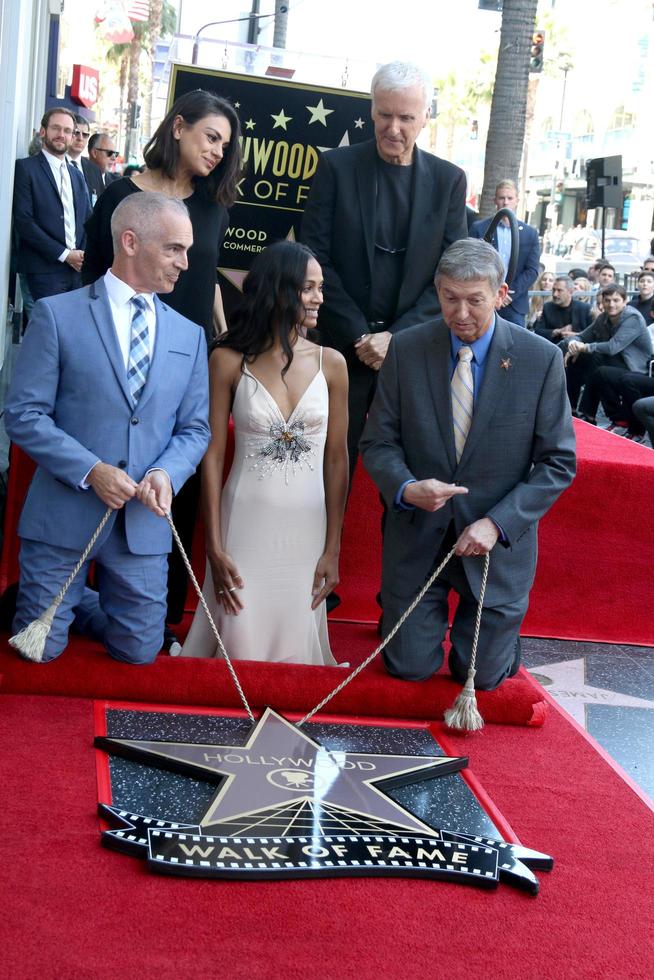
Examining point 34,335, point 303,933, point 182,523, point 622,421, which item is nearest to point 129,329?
point 34,335

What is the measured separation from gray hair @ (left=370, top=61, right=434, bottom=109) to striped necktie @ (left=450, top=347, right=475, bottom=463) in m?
0.95

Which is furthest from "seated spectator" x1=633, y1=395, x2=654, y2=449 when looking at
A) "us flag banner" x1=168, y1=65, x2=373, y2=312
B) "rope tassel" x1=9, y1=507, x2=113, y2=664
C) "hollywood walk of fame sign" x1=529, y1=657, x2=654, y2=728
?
"rope tassel" x1=9, y1=507, x2=113, y2=664

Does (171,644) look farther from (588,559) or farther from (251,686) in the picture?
(588,559)

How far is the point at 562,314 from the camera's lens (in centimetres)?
1377

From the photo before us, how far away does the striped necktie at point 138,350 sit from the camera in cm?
373

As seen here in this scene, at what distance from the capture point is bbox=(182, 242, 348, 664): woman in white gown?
4.08 meters

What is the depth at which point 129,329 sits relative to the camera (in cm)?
374

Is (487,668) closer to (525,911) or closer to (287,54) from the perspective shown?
(525,911)

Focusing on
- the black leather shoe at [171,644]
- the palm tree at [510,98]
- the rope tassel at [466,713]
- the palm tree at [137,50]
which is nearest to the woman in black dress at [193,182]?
the black leather shoe at [171,644]

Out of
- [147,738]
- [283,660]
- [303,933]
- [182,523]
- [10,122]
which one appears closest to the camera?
[303,933]

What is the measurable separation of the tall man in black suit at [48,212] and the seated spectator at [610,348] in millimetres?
5255

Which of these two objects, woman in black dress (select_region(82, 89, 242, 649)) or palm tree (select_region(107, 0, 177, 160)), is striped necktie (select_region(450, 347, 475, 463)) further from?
palm tree (select_region(107, 0, 177, 160))

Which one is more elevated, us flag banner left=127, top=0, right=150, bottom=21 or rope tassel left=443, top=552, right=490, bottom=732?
us flag banner left=127, top=0, right=150, bottom=21

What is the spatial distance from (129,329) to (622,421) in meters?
7.57
